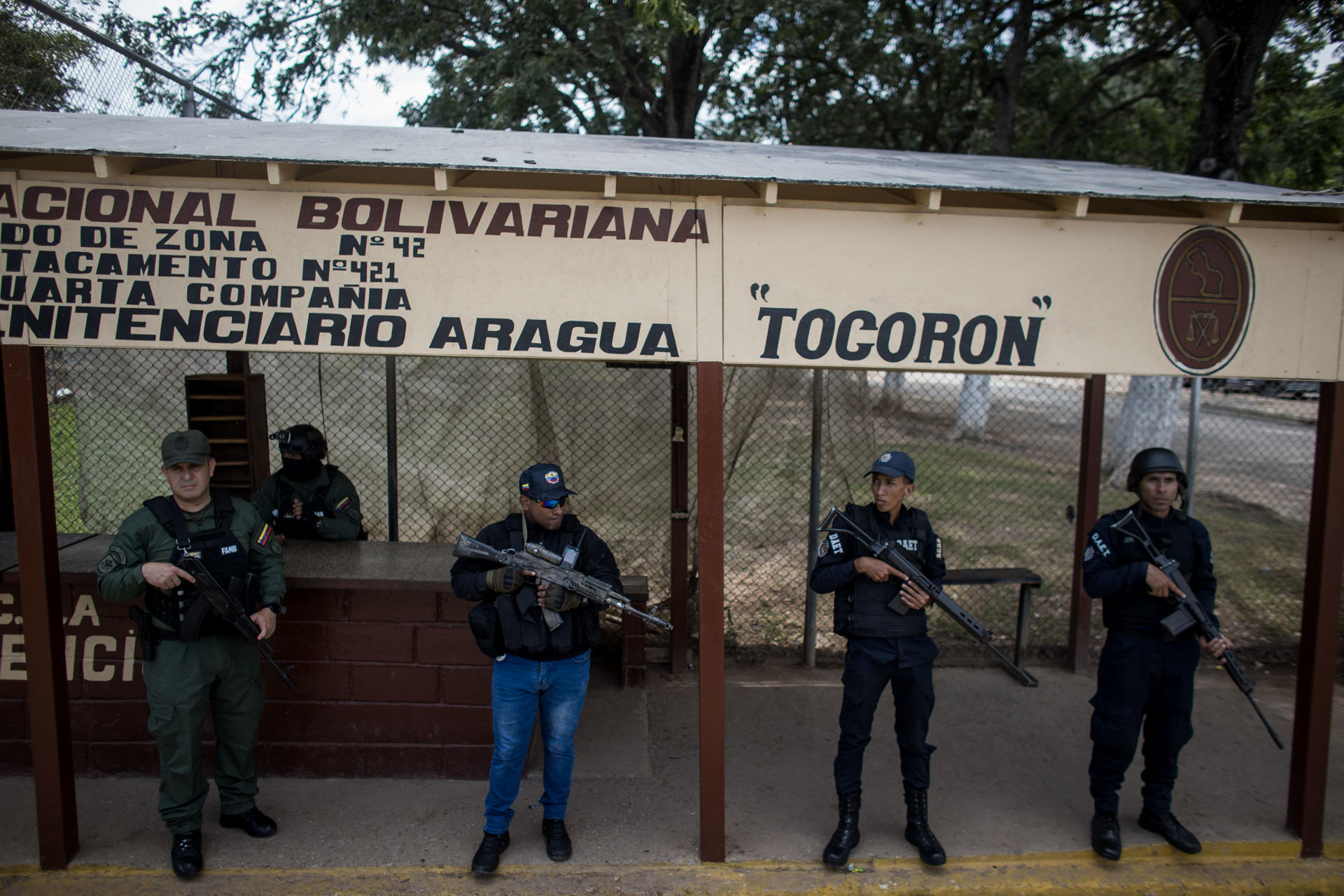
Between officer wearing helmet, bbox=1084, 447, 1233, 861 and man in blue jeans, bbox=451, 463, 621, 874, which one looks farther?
officer wearing helmet, bbox=1084, 447, 1233, 861

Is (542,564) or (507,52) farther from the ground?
(507,52)

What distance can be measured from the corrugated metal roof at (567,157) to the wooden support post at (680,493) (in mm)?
1644

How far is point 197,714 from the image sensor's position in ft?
12.2

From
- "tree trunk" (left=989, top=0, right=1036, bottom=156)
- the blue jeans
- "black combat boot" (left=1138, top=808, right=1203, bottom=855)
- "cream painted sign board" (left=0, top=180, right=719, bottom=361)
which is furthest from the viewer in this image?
"tree trunk" (left=989, top=0, right=1036, bottom=156)

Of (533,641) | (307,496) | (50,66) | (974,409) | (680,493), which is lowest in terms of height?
(533,641)

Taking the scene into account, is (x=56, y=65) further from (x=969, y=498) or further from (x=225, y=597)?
(x=969, y=498)

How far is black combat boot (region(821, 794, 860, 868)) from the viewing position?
153 inches

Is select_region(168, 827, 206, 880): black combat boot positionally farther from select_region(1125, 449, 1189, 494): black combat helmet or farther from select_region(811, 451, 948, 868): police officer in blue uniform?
select_region(1125, 449, 1189, 494): black combat helmet

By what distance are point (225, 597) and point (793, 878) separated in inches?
108

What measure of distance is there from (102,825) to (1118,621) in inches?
192

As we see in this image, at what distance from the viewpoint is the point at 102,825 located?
405cm

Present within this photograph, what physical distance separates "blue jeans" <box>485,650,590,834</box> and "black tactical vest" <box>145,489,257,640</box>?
1.22 meters

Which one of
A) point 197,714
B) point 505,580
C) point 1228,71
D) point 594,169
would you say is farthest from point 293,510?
point 1228,71

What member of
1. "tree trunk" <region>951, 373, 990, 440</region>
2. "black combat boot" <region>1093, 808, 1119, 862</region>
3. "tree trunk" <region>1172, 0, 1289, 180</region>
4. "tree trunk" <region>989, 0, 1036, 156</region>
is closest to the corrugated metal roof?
"black combat boot" <region>1093, 808, 1119, 862</region>
